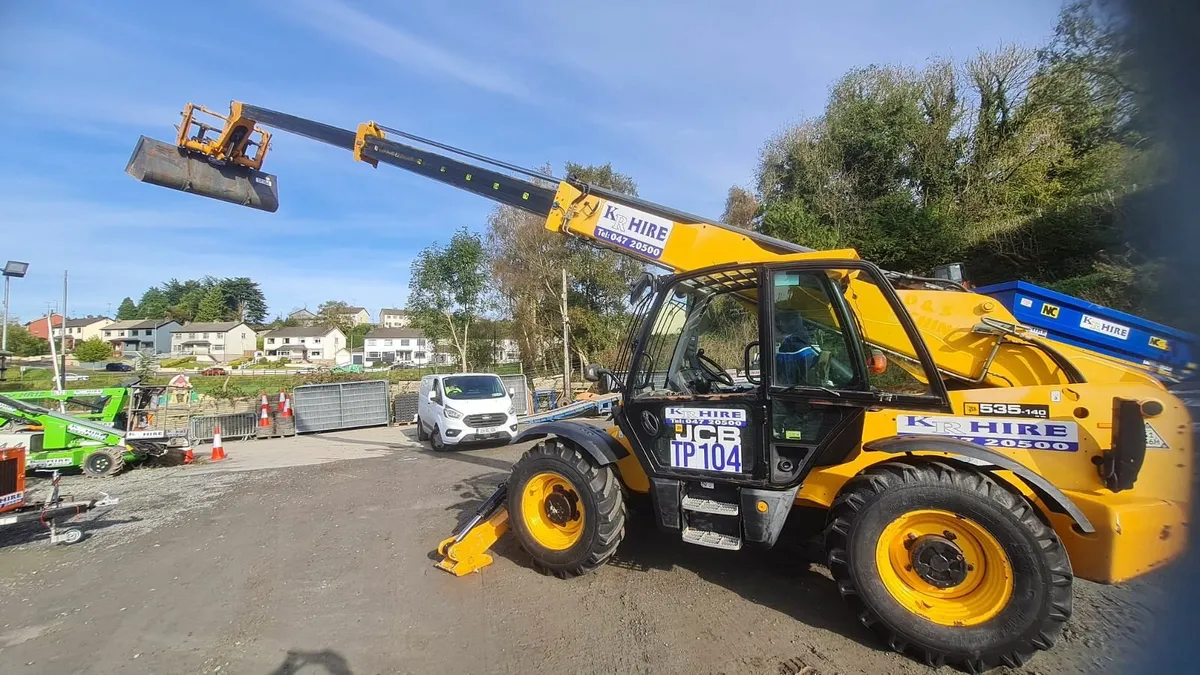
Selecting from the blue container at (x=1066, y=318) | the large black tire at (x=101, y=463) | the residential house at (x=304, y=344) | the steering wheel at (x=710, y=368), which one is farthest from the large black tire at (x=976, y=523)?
the residential house at (x=304, y=344)

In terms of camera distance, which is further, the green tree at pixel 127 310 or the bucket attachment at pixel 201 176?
the green tree at pixel 127 310

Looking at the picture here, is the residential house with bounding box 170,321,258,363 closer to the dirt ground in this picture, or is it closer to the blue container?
the dirt ground

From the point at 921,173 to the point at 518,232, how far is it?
16.8 meters

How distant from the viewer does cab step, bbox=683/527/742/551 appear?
157 inches

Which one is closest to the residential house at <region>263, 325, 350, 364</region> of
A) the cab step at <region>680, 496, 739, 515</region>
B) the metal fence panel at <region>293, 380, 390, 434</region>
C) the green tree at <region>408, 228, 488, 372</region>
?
the green tree at <region>408, 228, 488, 372</region>

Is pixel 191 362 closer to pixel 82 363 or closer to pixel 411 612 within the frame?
pixel 82 363

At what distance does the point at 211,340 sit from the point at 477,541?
102069mm

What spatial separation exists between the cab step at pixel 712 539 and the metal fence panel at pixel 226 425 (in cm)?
1630

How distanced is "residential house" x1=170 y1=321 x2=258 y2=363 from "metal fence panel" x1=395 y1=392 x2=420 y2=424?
8165cm

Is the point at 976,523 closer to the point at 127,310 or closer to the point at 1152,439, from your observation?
the point at 1152,439

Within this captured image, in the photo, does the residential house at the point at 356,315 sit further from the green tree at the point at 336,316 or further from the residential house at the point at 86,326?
the residential house at the point at 86,326

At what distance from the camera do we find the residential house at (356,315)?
103 m

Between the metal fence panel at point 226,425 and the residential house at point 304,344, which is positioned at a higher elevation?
the residential house at point 304,344

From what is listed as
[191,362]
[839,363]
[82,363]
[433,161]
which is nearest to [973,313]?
[839,363]
